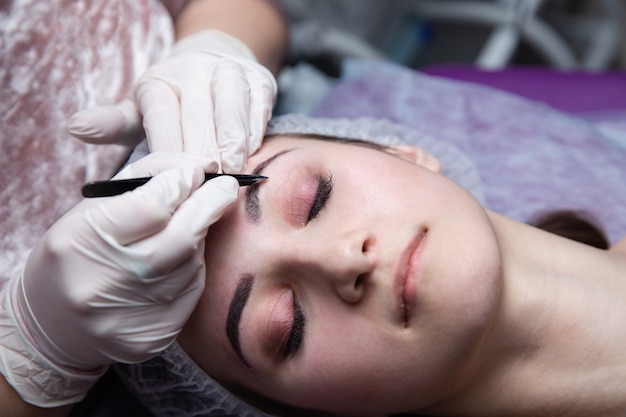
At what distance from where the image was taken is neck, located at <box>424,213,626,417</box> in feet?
3.30

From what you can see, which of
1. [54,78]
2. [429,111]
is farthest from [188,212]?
[429,111]

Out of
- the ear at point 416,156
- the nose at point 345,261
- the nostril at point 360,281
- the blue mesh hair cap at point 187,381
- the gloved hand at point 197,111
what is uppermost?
the gloved hand at point 197,111

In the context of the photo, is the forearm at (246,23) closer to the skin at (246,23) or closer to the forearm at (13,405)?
the skin at (246,23)

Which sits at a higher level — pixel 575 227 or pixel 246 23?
pixel 246 23

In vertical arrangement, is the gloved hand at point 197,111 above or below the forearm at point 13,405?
above

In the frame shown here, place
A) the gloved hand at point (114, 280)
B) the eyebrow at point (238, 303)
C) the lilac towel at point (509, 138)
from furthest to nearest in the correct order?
→ 1. the lilac towel at point (509, 138)
2. the eyebrow at point (238, 303)
3. the gloved hand at point (114, 280)

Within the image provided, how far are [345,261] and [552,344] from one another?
0.40 metres

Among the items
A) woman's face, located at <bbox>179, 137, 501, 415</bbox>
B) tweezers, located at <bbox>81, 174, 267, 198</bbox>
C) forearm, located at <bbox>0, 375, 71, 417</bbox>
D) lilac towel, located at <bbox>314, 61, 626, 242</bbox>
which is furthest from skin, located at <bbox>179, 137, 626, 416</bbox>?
lilac towel, located at <bbox>314, 61, 626, 242</bbox>

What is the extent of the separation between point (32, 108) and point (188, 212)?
597mm

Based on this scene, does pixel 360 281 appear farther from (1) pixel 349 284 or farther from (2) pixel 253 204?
(2) pixel 253 204

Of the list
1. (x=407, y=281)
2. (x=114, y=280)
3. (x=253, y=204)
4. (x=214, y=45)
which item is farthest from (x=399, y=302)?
(x=214, y=45)

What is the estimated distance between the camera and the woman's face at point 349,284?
0.90m

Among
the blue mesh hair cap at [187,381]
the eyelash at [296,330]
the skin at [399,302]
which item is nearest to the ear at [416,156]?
the blue mesh hair cap at [187,381]

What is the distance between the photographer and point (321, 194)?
98 cm
